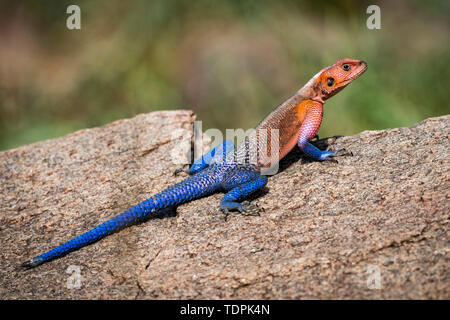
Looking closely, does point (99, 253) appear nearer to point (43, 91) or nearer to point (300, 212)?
point (300, 212)

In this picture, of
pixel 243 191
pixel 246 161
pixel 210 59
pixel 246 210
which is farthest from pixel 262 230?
pixel 210 59

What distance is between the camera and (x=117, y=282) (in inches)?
138

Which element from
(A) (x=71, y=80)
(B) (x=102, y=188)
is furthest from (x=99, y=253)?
(A) (x=71, y=80)

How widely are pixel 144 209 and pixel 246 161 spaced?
1.15 meters

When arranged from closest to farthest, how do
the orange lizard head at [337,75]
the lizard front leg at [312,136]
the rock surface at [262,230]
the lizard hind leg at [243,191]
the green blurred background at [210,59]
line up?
1. the rock surface at [262,230]
2. the lizard hind leg at [243,191]
3. the lizard front leg at [312,136]
4. the orange lizard head at [337,75]
5. the green blurred background at [210,59]

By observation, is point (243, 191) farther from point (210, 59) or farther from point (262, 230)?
point (210, 59)

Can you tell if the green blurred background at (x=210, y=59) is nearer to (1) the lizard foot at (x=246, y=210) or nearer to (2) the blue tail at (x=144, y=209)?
(2) the blue tail at (x=144, y=209)

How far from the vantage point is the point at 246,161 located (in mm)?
4578

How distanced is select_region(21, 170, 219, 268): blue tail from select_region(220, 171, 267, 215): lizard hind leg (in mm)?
244

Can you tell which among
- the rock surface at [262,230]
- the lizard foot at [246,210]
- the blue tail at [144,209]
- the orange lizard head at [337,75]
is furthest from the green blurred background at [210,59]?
the lizard foot at [246,210]

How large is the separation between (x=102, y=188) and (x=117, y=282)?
1.54 metres

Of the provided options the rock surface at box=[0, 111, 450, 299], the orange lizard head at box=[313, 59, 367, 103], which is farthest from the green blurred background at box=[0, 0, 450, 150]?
the rock surface at box=[0, 111, 450, 299]

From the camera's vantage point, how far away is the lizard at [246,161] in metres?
4.01

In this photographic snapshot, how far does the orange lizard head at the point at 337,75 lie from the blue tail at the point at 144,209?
1.56m
